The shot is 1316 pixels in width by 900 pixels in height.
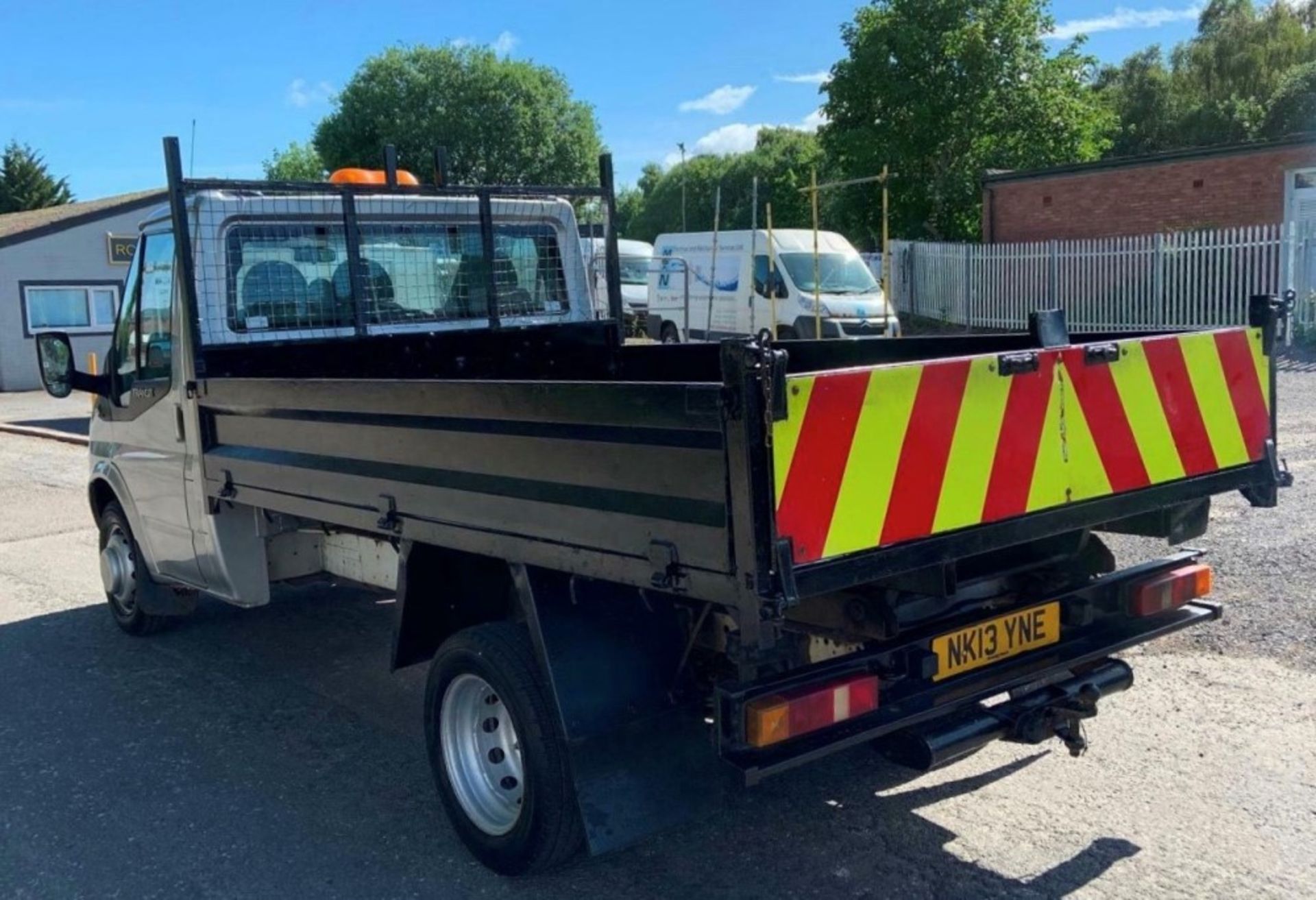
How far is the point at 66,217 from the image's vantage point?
87.0 feet

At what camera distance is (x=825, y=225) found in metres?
36.2

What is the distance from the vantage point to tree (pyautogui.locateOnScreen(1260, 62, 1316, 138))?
36688 mm

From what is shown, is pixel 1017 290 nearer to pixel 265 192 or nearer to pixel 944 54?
pixel 944 54

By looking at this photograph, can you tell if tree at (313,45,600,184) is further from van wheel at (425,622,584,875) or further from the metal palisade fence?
van wheel at (425,622,584,875)

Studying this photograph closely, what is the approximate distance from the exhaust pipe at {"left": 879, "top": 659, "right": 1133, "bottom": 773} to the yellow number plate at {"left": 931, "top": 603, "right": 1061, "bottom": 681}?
151mm

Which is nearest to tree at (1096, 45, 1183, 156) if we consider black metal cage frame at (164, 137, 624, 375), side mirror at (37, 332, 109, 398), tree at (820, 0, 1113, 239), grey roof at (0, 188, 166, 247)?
tree at (820, 0, 1113, 239)

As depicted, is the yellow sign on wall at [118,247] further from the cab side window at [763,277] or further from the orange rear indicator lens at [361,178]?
the orange rear indicator lens at [361,178]

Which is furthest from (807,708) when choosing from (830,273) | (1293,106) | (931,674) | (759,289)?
(1293,106)

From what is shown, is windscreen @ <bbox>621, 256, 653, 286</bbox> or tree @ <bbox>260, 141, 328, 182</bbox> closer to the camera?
windscreen @ <bbox>621, 256, 653, 286</bbox>

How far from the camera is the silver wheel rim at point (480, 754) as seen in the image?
3844 millimetres

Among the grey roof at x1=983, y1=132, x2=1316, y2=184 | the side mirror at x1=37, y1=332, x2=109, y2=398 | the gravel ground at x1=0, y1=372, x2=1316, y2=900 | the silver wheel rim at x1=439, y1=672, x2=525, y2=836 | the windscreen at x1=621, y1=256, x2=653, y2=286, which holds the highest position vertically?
the grey roof at x1=983, y1=132, x2=1316, y2=184

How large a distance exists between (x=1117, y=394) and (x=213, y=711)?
13.8ft

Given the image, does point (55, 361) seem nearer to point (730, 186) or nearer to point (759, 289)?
point (759, 289)

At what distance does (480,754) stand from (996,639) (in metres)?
1.74
